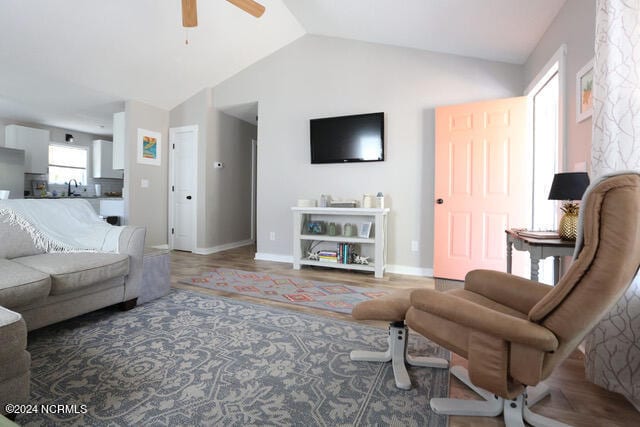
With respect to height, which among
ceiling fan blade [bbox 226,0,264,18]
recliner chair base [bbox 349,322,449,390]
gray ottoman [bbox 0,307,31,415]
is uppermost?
ceiling fan blade [bbox 226,0,264,18]

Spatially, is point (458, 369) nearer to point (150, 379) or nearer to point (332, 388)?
point (332, 388)

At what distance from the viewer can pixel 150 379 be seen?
146 cm

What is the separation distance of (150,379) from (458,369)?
5.03 ft

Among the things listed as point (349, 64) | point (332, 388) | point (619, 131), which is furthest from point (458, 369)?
point (349, 64)

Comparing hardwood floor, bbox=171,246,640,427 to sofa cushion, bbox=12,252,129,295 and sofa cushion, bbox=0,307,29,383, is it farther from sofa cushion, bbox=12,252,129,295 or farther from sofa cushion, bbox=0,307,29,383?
sofa cushion, bbox=0,307,29,383

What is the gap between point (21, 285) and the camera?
157cm

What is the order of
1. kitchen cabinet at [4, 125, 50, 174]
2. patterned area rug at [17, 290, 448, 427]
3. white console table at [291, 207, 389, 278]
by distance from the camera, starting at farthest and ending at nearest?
kitchen cabinet at [4, 125, 50, 174] → white console table at [291, 207, 389, 278] → patterned area rug at [17, 290, 448, 427]

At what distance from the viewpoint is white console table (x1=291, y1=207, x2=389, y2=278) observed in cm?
351

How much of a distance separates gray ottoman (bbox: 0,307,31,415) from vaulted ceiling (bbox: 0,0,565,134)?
327cm

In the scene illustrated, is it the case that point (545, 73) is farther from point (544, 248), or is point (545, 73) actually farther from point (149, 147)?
point (149, 147)

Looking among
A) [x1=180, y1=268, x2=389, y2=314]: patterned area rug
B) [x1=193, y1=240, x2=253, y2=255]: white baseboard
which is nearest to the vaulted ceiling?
[x1=193, y1=240, x2=253, y2=255]: white baseboard

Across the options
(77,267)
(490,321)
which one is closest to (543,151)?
(490,321)

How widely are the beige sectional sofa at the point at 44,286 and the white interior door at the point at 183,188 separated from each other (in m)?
2.56

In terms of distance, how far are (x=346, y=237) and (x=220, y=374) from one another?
2.41m
